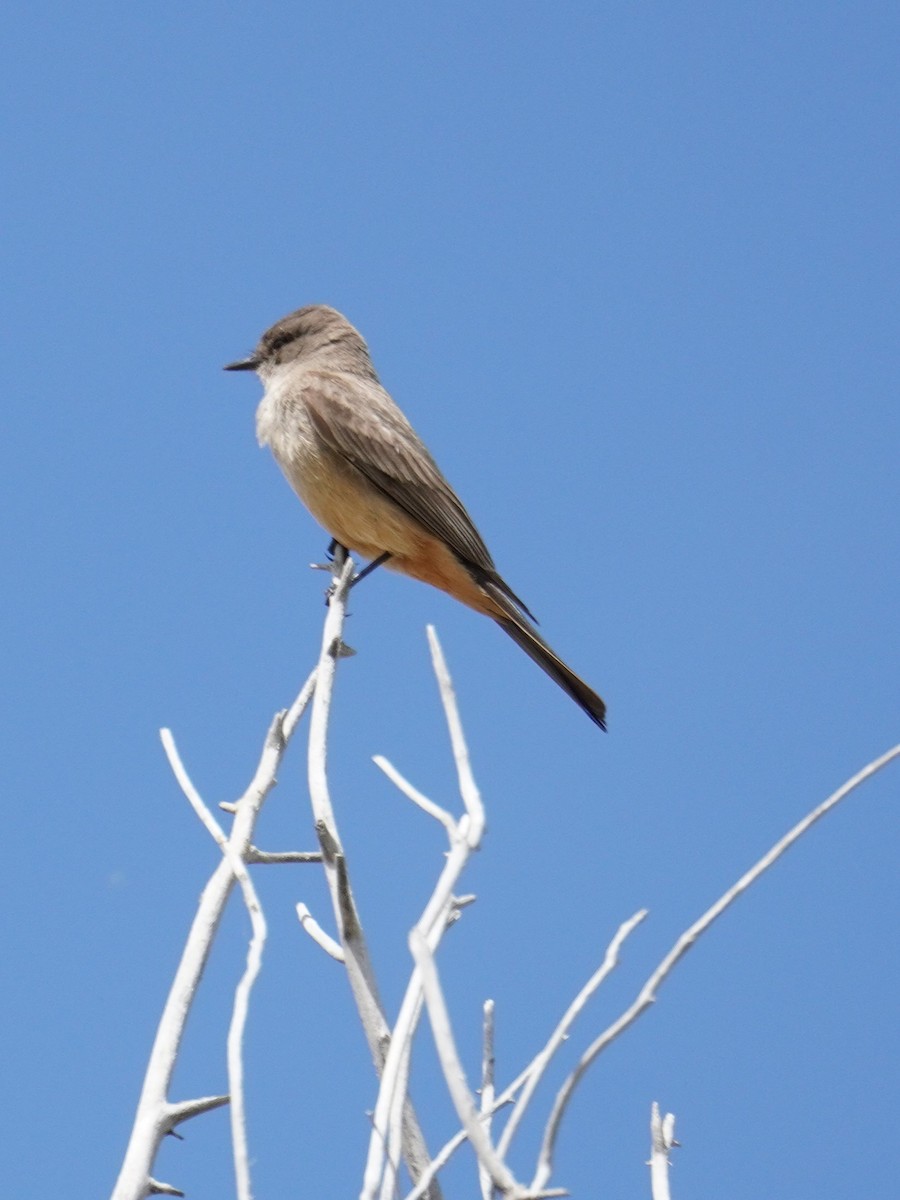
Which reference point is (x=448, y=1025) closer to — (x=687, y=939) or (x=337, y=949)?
(x=687, y=939)

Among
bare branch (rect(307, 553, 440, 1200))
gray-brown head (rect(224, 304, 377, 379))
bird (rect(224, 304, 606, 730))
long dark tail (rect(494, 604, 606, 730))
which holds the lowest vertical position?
bare branch (rect(307, 553, 440, 1200))

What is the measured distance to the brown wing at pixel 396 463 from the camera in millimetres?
5902

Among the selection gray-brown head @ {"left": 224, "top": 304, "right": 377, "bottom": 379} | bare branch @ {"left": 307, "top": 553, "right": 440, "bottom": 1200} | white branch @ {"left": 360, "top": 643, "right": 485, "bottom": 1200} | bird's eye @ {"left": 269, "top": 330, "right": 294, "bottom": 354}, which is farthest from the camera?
bird's eye @ {"left": 269, "top": 330, "right": 294, "bottom": 354}

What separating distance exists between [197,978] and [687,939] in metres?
0.94

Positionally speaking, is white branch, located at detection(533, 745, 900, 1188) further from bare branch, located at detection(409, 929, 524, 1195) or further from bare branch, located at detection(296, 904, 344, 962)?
bare branch, located at detection(296, 904, 344, 962)

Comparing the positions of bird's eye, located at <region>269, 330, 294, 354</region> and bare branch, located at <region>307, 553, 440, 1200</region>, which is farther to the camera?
bird's eye, located at <region>269, 330, 294, 354</region>

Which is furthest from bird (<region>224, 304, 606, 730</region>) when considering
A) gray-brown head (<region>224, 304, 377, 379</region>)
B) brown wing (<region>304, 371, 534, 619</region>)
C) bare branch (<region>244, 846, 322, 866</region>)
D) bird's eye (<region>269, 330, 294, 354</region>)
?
bare branch (<region>244, 846, 322, 866</region>)

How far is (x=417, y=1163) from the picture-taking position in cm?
216

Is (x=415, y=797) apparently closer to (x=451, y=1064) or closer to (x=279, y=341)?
(x=451, y=1064)

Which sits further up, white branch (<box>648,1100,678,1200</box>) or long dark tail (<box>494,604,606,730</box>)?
long dark tail (<box>494,604,606,730</box>)

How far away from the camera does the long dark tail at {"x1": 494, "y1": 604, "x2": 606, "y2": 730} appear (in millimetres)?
5340

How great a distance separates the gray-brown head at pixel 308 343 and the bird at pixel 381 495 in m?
0.71

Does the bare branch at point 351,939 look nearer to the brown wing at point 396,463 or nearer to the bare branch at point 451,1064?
the bare branch at point 451,1064

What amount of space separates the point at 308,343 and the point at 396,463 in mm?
1305
